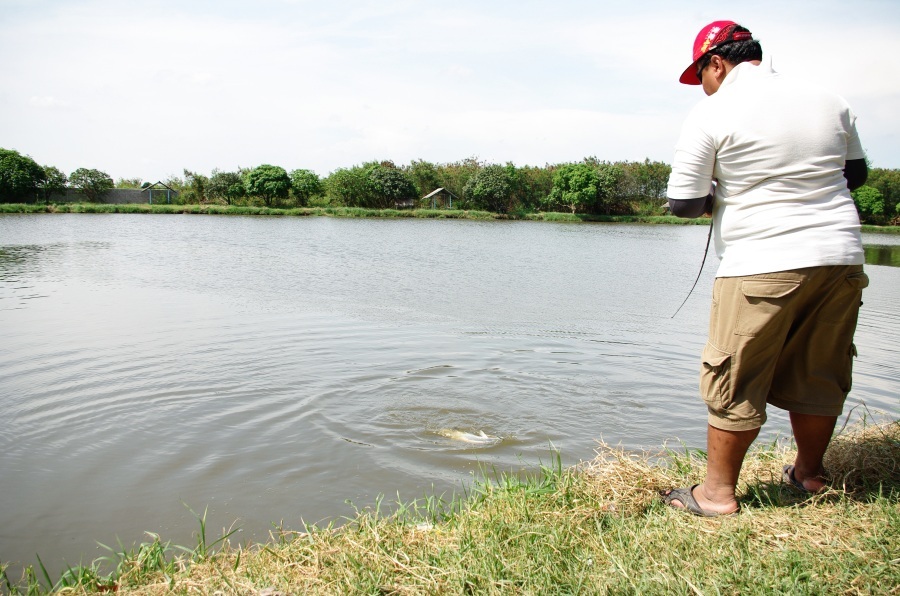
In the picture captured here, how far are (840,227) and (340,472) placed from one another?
3.60 metres

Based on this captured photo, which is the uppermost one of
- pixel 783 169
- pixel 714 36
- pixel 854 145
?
pixel 714 36

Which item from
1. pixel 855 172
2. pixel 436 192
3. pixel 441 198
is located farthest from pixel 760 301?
pixel 441 198

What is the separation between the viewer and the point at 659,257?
1059 inches

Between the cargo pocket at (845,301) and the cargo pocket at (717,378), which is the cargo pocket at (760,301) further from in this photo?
the cargo pocket at (845,301)

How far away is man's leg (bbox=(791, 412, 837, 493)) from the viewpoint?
2924 millimetres

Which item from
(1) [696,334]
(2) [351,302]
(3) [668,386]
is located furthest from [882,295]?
(2) [351,302]

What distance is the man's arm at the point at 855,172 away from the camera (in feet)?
9.43

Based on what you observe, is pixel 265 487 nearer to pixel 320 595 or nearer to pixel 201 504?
pixel 201 504

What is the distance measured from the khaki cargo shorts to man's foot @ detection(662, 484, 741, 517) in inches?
16.2

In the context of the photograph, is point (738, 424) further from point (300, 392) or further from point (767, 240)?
point (300, 392)

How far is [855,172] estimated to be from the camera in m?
2.91

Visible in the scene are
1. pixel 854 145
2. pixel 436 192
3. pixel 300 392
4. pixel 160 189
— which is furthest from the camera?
pixel 436 192

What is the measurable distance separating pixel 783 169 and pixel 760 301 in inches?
22.8

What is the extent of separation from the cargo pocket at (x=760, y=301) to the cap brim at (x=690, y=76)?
1.14 meters
